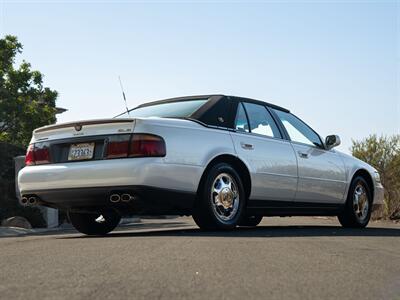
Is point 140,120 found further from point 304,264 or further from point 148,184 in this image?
point 304,264

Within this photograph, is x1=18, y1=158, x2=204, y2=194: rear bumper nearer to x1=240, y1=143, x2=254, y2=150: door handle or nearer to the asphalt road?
the asphalt road

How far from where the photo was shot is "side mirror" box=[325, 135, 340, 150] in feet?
29.0

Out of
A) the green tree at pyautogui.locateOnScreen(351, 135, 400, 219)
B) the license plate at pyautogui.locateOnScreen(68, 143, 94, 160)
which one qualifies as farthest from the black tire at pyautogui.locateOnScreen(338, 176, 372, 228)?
the green tree at pyautogui.locateOnScreen(351, 135, 400, 219)

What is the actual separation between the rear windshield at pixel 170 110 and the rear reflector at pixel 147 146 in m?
0.85

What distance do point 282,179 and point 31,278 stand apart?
14.5ft

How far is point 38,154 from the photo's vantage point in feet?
23.2

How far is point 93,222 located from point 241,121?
2.13 meters

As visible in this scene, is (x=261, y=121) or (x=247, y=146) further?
(x=261, y=121)

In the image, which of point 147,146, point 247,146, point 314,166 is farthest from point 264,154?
point 147,146

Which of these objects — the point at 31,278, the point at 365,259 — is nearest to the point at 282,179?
the point at 365,259

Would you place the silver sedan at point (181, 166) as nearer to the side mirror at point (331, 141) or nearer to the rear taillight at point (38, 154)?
the rear taillight at point (38, 154)

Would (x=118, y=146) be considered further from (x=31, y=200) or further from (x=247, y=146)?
(x=247, y=146)

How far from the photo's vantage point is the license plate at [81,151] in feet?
21.7

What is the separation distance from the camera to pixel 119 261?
451cm
